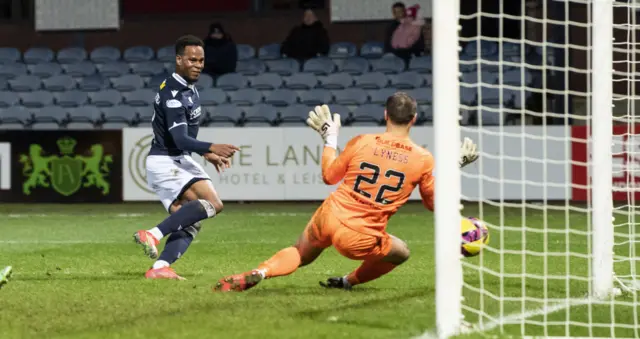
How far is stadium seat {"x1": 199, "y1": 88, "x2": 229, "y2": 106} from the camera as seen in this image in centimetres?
1773

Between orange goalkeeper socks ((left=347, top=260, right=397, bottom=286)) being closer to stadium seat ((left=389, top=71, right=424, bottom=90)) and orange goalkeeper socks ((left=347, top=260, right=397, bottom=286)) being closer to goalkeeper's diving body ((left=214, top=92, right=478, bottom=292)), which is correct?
goalkeeper's diving body ((left=214, top=92, right=478, bottom=292))

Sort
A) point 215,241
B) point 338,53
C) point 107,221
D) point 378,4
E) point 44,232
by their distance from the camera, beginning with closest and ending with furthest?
point 215,241
point 44,232
point 107,221
point 338,53
point 378,4

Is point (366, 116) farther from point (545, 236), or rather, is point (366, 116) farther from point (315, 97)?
point (545, 236)

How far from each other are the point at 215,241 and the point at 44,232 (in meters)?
2.28

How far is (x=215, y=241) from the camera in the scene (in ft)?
35.0

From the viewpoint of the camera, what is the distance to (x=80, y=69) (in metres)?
19.6

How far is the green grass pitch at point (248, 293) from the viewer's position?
17.5 ft

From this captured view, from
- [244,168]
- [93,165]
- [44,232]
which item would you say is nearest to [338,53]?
[244,168]

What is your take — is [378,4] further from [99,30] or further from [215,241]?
[215,241]

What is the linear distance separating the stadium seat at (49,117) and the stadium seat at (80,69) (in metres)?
1.41

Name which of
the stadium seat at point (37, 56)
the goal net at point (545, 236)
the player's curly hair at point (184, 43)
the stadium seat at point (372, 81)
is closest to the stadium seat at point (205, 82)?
the stadium seat at point (372, 81)

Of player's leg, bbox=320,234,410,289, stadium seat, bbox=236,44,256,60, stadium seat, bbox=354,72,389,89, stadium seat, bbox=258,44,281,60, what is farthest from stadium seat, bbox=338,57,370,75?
player's leg, bbox=320,234,410,289

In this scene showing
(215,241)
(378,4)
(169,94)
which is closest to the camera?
(169,94)

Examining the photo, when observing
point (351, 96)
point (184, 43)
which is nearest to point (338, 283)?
point (184, 43)
